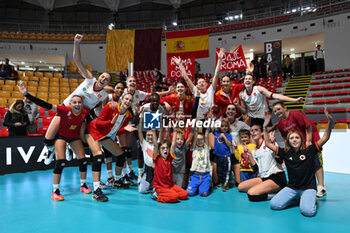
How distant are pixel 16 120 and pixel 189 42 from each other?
34.8ft

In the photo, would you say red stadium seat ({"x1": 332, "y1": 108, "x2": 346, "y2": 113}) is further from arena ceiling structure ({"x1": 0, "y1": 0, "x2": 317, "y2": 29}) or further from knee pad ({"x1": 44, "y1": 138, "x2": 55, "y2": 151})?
arena ceiling structure ({"x1": 0, "y1": 0, "x2": 317, "y2": 29})

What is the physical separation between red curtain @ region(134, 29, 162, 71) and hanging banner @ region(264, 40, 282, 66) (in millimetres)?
6377

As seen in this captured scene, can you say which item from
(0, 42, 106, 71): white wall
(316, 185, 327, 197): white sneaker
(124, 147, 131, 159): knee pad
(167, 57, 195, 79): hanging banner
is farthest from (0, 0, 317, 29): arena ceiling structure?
(316, 185, 327, 197): white sneaker

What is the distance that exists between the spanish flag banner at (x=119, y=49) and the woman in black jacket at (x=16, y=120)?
24.6 feet

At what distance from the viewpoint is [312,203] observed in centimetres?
347

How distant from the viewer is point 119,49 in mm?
15414

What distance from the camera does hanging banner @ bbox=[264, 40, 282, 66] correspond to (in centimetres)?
1502

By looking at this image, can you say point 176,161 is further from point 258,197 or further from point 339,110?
point 339,110

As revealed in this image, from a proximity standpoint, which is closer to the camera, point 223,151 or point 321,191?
point 321,191

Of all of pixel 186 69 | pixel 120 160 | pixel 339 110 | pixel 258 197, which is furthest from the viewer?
pixel 339 110

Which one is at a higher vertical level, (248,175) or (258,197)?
(248,175)

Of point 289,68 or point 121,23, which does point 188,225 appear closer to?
point 289,68

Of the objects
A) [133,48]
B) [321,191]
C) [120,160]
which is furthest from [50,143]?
[133,48]

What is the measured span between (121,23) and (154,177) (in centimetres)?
2680
